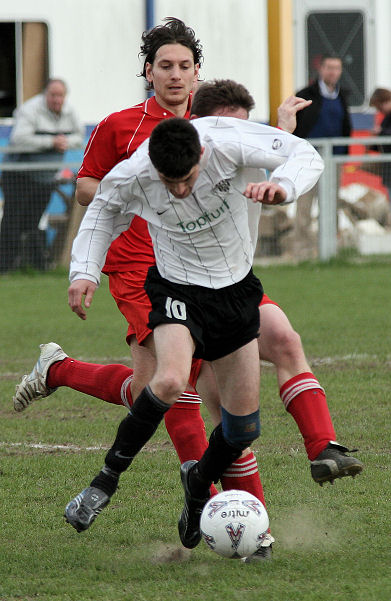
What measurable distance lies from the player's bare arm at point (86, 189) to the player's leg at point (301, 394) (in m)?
1.03

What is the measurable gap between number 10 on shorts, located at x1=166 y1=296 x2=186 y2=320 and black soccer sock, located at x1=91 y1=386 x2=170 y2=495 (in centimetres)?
29

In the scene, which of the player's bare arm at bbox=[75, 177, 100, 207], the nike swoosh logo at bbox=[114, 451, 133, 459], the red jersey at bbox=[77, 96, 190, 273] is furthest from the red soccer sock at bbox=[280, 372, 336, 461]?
the player's bare arm at bbox=[75, 177, 100, 207]

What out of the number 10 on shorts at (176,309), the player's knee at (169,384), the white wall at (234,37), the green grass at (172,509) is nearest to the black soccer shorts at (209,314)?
the number 10 on shorts at (176,309)

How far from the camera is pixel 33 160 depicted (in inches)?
561

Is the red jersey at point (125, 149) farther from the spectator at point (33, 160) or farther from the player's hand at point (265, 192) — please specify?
the spectator at point (33, 160)

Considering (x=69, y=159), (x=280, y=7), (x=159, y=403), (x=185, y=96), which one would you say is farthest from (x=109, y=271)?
(x=280, y=7)

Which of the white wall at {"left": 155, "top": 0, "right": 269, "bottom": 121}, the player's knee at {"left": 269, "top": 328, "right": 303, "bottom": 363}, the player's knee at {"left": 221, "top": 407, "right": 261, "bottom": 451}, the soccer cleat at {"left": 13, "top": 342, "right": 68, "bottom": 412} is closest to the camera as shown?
the player's knee at {"left": 221, "top": 407, "right": 261, "bottom": 451}

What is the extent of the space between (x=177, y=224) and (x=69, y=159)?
10717 millimetres

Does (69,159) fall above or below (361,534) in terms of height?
above

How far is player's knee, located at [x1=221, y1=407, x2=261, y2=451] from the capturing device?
436 cm

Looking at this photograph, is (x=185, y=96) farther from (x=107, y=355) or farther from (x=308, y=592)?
(x=107, y=355)

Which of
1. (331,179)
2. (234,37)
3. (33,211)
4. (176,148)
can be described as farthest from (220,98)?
(234,37)

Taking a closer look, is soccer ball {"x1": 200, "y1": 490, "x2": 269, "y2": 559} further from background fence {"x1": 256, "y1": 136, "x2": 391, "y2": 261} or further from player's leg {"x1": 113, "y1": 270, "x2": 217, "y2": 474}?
background fence {"x1": 256, "y1": 136, "x2": 391, "y2": 261}

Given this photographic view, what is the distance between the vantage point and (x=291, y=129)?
4828mm
